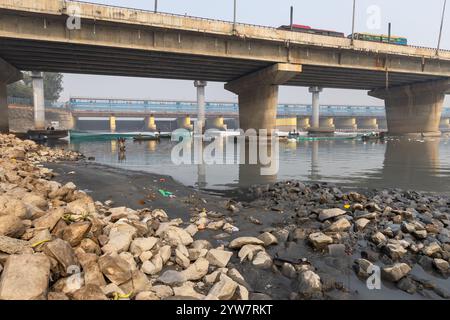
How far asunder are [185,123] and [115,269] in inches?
4877

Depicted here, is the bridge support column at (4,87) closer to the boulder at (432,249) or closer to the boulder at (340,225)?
the boulder at (340,225)

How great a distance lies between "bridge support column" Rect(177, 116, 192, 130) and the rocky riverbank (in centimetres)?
11600

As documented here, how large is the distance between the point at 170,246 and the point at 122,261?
150cm

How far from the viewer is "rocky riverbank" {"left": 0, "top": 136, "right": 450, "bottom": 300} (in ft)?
13.9

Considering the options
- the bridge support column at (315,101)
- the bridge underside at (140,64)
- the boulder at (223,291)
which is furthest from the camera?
the bridge support column at (315,101)

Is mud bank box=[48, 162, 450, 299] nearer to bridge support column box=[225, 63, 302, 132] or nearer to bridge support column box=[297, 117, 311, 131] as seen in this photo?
bridge support column box=[225, 63, 302, 132]

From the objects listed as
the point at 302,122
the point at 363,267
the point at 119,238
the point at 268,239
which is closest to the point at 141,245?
the point at 119,238

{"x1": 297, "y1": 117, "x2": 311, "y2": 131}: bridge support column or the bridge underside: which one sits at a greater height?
the bridge underside

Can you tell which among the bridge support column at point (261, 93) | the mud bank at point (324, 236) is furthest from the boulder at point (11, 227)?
the bridge support column at point (261, 93)

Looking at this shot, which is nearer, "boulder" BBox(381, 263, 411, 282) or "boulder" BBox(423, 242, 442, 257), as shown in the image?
"boulder" BBox(381, 263, 411, 282)

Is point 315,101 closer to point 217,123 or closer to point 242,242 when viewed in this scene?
point 217,123

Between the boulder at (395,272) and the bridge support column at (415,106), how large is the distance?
67971 mm

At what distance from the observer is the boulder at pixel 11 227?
443 centimetres

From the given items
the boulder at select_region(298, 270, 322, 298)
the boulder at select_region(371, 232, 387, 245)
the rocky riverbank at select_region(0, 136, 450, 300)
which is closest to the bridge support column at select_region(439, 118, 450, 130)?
the rocky riverbank at select_region(0, 136, 450, 300)
